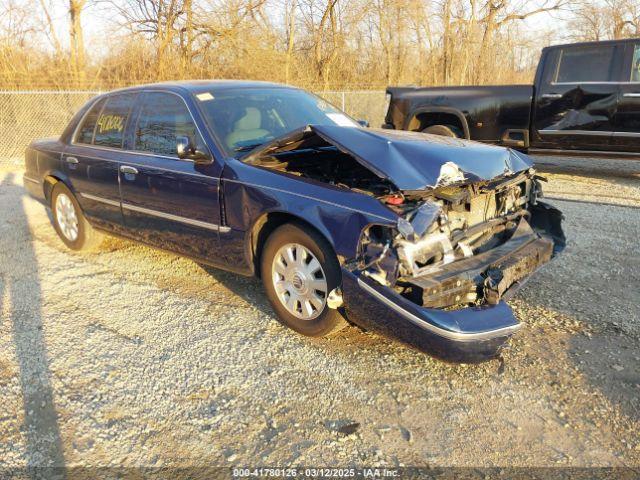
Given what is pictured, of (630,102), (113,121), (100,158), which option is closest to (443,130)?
(630,102)

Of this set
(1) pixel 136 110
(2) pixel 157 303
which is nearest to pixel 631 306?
Result: (2) pixel 157 303

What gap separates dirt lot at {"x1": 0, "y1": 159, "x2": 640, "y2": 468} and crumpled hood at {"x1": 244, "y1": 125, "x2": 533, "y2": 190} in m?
1.08

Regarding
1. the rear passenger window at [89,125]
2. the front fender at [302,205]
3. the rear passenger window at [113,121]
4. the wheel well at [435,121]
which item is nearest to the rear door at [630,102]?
the wheel well at [435,121]

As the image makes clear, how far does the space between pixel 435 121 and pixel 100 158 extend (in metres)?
6.22

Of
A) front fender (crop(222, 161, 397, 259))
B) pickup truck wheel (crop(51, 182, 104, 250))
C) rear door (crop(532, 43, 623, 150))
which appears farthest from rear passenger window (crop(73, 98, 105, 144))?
rear door (crop(532, 43, 623, 150))

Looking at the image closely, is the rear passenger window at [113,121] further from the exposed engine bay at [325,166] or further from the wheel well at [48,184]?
the exposed engine bay at [325,166]

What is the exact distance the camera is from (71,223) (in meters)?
5.51

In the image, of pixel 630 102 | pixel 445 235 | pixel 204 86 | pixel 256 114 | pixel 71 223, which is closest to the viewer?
pixel 445 235

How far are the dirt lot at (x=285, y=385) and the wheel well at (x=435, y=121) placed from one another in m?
4.97

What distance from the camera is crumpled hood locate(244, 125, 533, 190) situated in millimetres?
3061

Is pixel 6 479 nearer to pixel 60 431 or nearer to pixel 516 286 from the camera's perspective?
pixel 60 431

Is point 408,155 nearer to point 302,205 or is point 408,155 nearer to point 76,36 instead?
point 302,205

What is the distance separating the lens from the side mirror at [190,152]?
371 cm

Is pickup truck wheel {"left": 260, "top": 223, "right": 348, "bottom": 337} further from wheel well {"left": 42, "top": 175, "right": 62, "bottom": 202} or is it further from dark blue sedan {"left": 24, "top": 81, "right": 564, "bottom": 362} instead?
wheel well {"left": 42, "top": 175, "right": 62, "bottom": 202}
